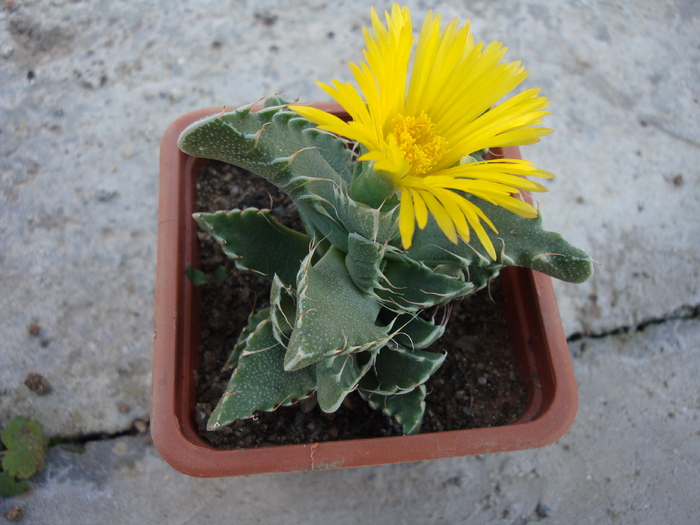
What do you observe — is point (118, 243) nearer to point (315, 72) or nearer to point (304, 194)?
point (315, 72)

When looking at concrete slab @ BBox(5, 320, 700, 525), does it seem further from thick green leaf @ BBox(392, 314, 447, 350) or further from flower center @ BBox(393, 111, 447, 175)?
flower center @ BBox(393, 111, 447, 175)

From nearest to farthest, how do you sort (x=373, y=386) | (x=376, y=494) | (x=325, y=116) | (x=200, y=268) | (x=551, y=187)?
(x=325, y=116) → (x=373, y=386) → (x=200, y=268) → (x=376, y=494) → (x=551, y=187)

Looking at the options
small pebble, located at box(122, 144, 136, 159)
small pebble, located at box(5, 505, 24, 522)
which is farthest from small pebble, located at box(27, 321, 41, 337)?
A: small pebble, located at box(122, 144, 136, 159)

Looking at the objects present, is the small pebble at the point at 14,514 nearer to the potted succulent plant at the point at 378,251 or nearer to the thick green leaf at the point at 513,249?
the potted succulent plant at the point at 378,251

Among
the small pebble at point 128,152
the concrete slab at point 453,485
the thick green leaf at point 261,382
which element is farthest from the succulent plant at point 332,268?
the small pebble at point 128,152

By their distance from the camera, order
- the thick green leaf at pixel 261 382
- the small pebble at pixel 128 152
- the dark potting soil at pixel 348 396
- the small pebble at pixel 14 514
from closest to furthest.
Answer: the thick green leaf at pixel 261 382 → the dark potting soil at pixel 348 396 → the small pebble at pixel 14 514 → the small pebble at pixel 128 152

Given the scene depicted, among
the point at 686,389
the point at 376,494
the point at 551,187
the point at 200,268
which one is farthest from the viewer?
the point at 551,187

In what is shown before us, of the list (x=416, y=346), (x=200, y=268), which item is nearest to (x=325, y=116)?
(x=416, y=346)
